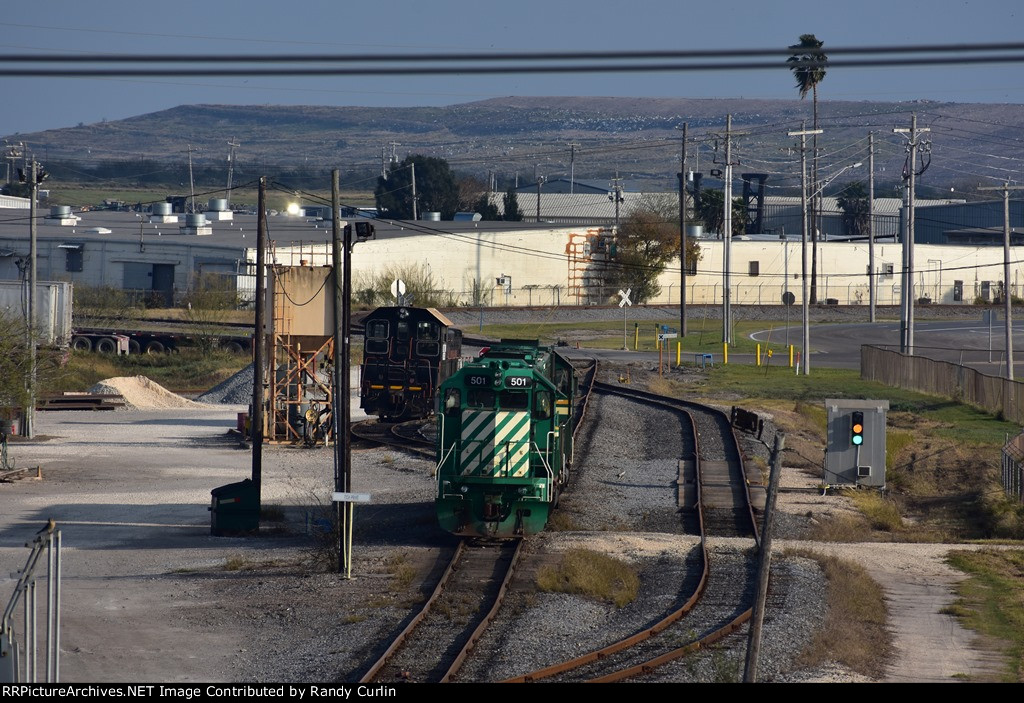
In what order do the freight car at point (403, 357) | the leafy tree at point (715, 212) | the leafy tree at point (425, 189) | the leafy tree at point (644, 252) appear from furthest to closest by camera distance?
the leafy tree at point (425, 189), the leafy tree at point (715, 212), the leafy tree at point (644, 252), the freight car at point (403, 357)

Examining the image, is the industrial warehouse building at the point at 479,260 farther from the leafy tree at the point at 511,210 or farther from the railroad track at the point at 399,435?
the railroad track at the point at 399,435

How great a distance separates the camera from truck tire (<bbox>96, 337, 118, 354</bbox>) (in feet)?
200

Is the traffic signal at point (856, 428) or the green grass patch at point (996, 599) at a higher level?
the traffic signal at point (856, 428)

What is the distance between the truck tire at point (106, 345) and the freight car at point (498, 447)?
44.8m

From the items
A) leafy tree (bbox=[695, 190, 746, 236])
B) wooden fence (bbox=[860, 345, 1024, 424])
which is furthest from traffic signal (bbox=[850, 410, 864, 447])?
leafy tree (bbox=[695, 190, 746, 236])

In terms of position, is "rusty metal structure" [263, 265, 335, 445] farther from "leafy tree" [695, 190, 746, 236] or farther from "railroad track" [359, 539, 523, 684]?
"leafy tree" [695, 190, 746, 236]

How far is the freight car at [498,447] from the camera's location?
20.3 m

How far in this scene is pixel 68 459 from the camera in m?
33.1

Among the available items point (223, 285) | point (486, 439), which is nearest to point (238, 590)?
point (486, 439)

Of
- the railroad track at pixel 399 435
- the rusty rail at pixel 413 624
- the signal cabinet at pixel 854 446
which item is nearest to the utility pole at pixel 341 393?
the rusty rail at pixel 413 624

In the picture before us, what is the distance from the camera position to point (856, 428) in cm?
2838

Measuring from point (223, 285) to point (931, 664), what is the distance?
66.2 m

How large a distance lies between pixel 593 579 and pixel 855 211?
12421 cm

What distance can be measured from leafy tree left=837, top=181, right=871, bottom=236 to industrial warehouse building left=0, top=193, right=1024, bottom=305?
23393mm
